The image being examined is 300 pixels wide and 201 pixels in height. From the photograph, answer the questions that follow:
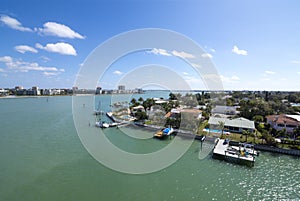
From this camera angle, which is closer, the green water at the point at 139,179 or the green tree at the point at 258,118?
the green water at the point at 139,179

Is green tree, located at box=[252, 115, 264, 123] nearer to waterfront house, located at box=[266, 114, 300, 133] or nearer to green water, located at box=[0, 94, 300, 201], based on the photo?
waterfront house, located at box=[266, 114, 300, 133]

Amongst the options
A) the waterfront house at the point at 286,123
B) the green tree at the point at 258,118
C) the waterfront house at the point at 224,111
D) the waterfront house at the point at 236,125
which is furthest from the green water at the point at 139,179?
the waterfront house at the point at 224,111

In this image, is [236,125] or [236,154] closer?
[236,154]

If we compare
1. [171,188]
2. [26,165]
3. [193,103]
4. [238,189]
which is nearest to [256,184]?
[238,189]

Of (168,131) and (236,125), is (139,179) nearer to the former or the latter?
(168,131)

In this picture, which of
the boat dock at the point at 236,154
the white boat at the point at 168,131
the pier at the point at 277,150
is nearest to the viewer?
the boat dock at the point at 236,154

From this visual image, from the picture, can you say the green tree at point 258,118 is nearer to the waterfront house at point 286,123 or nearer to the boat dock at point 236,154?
the waterfront house at point 286,123

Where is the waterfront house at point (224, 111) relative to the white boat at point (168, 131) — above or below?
above

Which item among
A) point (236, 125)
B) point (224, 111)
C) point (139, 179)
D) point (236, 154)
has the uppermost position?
point (224, 111)

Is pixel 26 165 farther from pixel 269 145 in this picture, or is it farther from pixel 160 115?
pixel 269 145

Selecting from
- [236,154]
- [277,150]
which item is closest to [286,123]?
[277,150]

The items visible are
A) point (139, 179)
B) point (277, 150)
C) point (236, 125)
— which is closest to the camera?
point (139, 179)

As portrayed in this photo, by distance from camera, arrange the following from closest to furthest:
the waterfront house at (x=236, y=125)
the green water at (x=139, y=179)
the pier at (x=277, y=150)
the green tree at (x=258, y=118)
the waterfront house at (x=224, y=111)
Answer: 1. the green water at (x=139, y=179)
2. the pier at (x=277, y=150)
3. the waterfront house at (x=236, y=125)
4. the green tree at (x=258, y=118)
5. the waterfront house at (x=224, y=111)

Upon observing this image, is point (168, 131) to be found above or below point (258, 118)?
below
